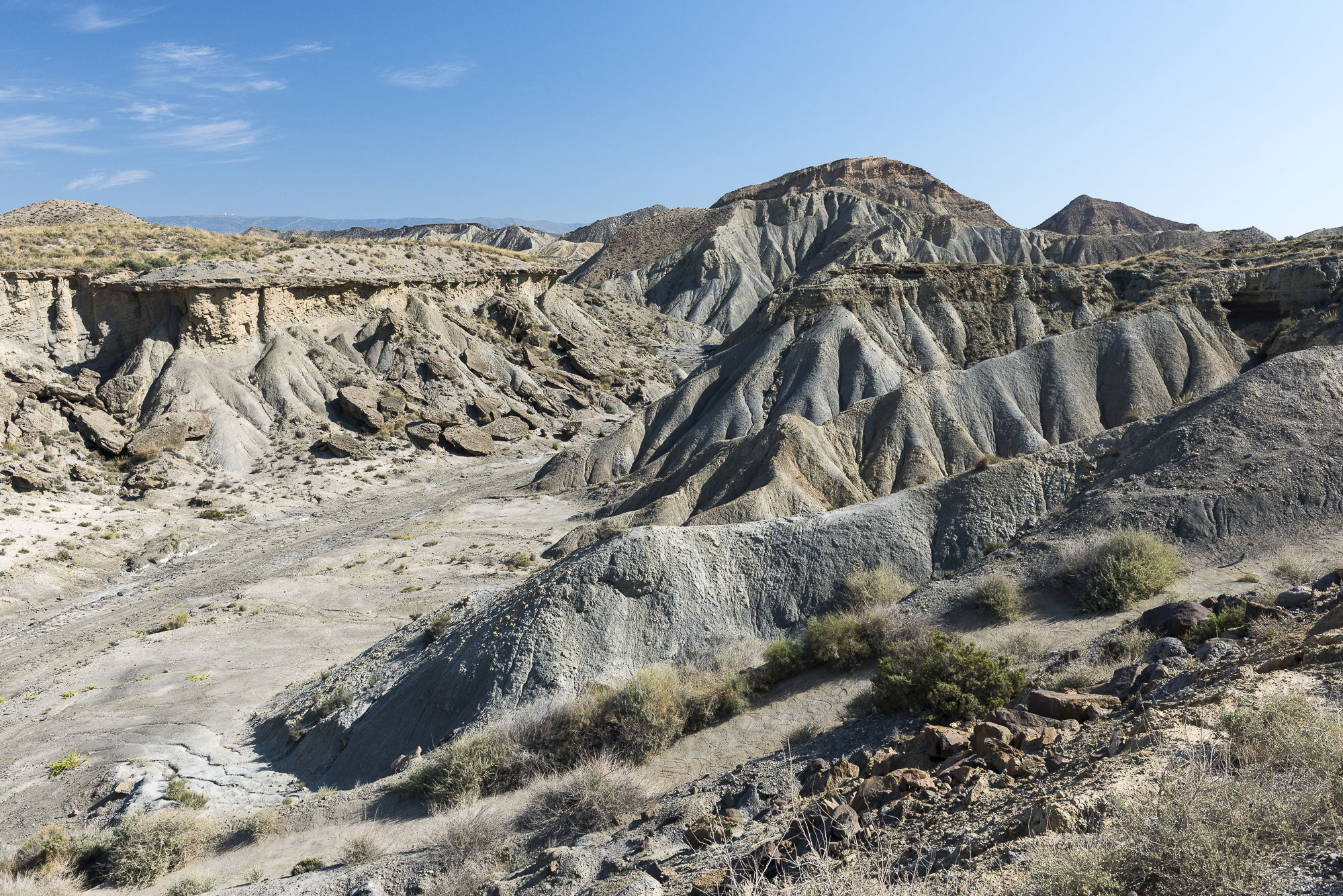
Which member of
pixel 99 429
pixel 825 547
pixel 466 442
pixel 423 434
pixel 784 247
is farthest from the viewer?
pixel 784 247

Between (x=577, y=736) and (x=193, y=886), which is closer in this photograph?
Result: (x=193, y=886)

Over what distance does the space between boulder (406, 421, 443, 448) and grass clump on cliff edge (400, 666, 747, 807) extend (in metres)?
35.6

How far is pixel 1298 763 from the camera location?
5.61 meters

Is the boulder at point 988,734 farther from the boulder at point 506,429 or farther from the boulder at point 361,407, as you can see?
the boulder at point 506,429

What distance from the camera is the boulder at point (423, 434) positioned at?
154 ft

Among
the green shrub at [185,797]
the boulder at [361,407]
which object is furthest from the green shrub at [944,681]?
the boulder at [361,407]

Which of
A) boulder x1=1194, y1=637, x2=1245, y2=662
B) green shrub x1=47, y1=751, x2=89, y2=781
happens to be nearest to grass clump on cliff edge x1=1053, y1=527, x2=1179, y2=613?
boulder x1=1194, y1=637, x2=1245, y2=662

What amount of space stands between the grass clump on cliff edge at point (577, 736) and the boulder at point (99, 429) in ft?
111

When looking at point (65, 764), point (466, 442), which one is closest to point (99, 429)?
point (466, 442)

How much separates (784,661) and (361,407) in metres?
38.1

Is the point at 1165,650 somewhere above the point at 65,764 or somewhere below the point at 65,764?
above

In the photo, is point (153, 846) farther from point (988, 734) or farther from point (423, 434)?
point (423, 434)

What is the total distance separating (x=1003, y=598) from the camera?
47.4 ft

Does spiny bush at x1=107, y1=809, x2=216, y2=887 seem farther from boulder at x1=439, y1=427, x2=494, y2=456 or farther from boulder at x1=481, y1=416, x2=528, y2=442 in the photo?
boulder at x1=481, y1=416, x2=528, y2=442
